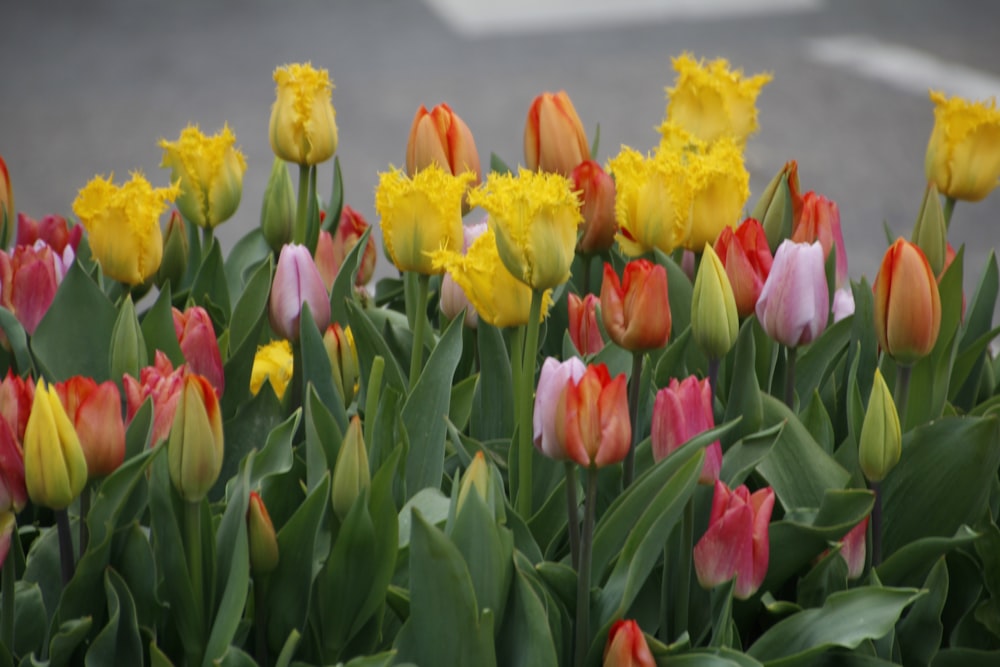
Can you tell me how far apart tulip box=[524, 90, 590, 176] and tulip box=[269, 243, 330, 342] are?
1.02 ft

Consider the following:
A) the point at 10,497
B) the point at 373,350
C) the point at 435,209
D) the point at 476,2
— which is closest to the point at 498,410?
the point at 373,350

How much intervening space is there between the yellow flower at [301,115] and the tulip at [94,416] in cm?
48

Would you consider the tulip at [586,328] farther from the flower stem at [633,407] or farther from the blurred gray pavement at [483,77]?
the blurred gray pavement at [483,77]

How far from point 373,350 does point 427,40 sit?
4.83 metres

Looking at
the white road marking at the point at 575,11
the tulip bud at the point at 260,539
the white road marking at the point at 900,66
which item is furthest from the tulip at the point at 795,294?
the white road marking at the point at 575,11

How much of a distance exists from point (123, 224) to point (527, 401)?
0.42m

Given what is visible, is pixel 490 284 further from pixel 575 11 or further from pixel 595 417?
pixel 575 11

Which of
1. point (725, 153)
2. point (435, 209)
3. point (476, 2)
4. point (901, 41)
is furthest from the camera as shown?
point (476, 2)

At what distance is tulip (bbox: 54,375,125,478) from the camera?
0.92 m

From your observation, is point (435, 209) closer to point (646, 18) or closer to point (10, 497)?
point (10, 497)

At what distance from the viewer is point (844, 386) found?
1.31 m

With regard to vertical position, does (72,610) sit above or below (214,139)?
below

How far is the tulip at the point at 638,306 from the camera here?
1.00 m

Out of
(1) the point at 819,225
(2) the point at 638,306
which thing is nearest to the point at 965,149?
(1) the point at 819,225
